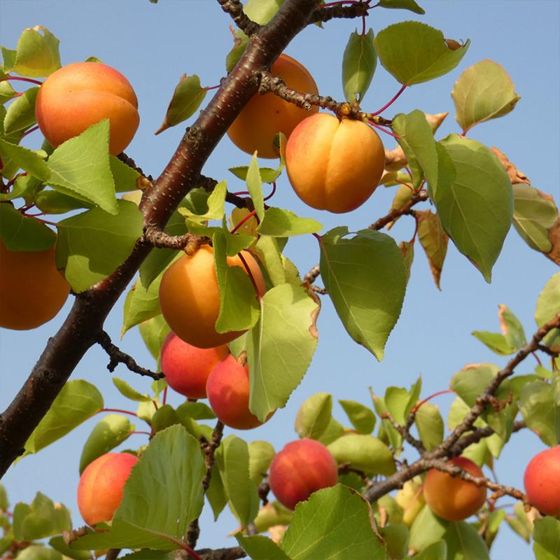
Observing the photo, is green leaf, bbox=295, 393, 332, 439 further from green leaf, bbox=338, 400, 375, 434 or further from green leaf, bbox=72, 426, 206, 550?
green leaf, bbox=72, 426, 206, 550

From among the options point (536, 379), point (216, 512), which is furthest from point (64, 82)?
point (536, 379)

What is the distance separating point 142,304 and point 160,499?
0.56m

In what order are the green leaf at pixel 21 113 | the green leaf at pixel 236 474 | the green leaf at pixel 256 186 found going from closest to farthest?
the green leaf at pixel 256 186 → the green leaf at pixel 21 113 → the green leaf at pixel 236 474

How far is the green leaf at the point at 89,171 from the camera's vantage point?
788 mm

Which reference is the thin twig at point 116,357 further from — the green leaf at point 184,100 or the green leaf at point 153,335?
the green leaf at point 153,335

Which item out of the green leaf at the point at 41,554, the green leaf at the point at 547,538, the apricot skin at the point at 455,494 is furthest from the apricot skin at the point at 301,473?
the green leaf at the point at 547,538

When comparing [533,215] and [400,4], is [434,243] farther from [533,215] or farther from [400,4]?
[400,4]

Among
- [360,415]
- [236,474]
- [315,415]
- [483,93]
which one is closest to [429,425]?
[360,415]

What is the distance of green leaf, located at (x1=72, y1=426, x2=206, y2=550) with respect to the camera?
75cm

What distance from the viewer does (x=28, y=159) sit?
0.79m

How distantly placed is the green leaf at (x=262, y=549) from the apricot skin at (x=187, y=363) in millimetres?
828

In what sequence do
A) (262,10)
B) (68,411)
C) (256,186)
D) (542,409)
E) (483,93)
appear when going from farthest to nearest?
(542,409) < (68,411) < (483,93) < (262,10) < (256,186)

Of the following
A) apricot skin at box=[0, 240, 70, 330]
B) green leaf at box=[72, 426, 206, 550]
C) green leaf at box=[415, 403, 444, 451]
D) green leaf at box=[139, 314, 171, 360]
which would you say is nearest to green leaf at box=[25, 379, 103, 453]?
green leaf at box=[139, 314, 171, 360]

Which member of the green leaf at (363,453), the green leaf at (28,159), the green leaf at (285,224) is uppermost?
the green leaf at (363,453)
